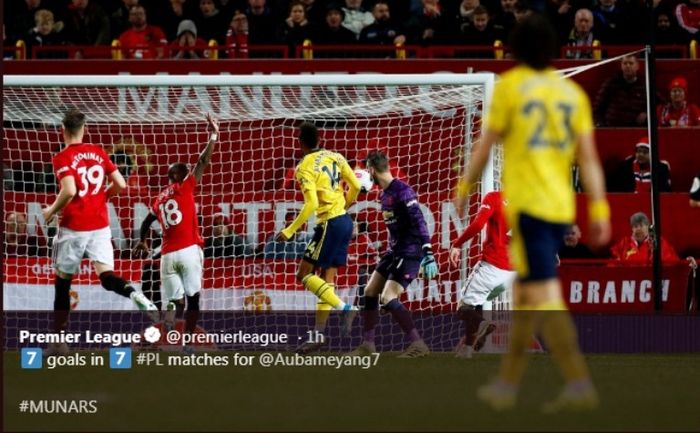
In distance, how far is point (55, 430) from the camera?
24.0 ft

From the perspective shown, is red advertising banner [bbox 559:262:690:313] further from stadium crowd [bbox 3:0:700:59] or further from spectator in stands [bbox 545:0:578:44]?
spectator in stands [bbox 545:0:578:44]

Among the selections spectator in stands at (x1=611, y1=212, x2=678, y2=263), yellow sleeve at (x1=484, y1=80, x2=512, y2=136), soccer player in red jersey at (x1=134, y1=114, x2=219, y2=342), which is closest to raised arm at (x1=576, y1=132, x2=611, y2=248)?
yellow sleeve at (x1=484, y1=80, x2=512, y2=136)

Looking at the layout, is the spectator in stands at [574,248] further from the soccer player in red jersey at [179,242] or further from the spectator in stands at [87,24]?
the spectator in stands at [87,24]

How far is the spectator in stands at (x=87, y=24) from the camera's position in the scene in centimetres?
1834

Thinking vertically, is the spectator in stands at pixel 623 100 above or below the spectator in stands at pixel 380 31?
below

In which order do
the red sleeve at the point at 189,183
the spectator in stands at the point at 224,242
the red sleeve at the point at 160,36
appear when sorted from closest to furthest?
the red sleeve at the point at 189,183 → the spectator in stands at the point at 224,242 → the red sleeve at the point at 160,36

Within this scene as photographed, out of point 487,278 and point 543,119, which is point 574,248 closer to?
point 487,278

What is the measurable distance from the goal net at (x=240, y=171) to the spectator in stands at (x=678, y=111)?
282cm

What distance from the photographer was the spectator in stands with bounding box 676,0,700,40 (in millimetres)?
18156

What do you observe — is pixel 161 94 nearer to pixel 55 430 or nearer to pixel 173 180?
pixel 173 180

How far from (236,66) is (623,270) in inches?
202

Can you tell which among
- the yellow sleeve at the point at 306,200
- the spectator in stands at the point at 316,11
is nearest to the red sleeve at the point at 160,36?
the spectator in stands at the point at 316,11

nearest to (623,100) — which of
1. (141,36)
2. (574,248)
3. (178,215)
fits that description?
(574,248)

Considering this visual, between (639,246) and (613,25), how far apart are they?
13.7 ft
